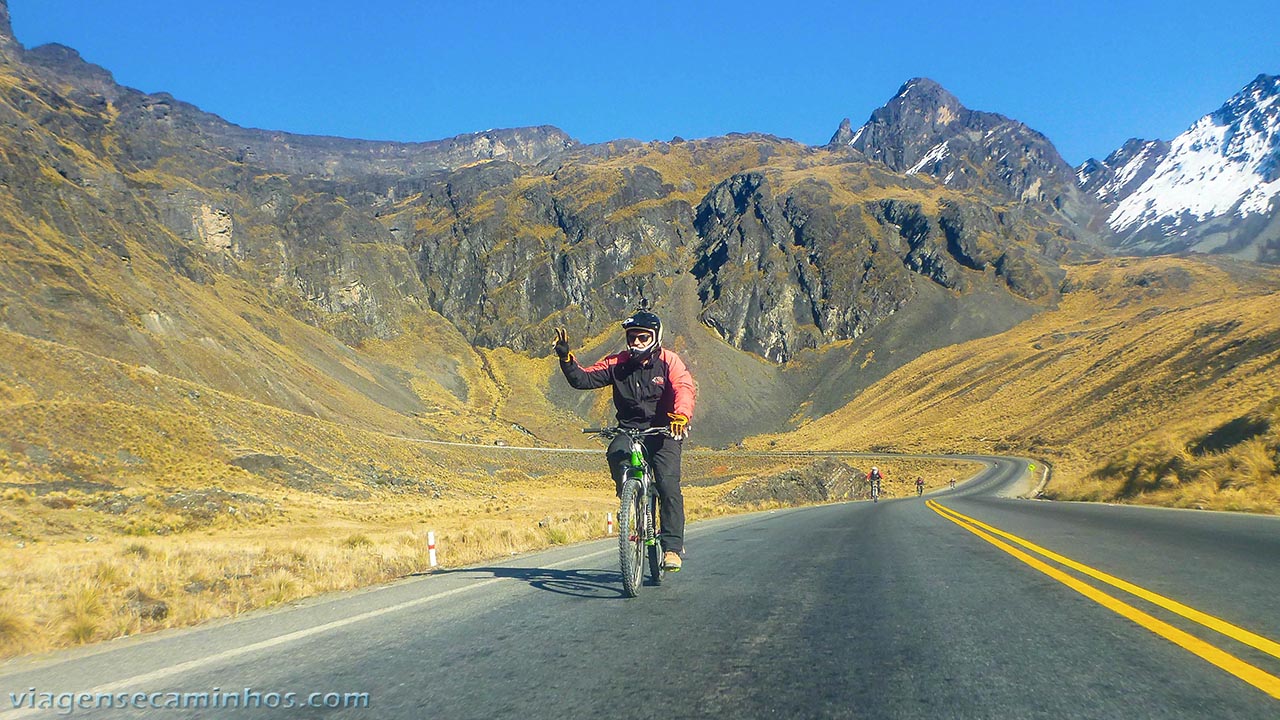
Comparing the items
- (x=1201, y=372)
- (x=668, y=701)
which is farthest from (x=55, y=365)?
Answer: (x=1201, y=372)

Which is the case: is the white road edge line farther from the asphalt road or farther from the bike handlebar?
the bike handlebar

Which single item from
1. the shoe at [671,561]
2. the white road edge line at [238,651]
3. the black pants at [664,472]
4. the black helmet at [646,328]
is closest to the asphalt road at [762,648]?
the white road edge line at [238,651]

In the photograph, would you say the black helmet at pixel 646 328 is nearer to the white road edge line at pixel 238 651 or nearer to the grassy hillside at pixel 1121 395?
the white road edge line at pixel 238 651

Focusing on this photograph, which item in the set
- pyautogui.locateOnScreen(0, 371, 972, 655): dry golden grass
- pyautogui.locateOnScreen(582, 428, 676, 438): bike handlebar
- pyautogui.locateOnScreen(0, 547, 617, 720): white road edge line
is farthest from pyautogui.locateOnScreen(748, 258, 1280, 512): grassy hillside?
pyautogui.locateOnScreen(0, 547, 617, 720): white road edge line

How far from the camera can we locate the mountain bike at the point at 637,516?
6.07 meters

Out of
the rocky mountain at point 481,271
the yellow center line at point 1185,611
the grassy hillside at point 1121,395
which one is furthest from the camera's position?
the rocky mountain at point 481,271

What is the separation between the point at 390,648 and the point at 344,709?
125 centimetres

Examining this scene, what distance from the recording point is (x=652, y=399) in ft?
21.5

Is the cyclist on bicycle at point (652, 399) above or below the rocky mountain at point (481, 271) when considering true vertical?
below

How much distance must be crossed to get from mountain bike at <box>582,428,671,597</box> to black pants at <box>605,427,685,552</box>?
6 cm

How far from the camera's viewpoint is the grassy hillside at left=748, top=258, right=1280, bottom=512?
19.2m

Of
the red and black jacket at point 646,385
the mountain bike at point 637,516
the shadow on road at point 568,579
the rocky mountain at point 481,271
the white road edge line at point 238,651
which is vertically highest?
the rocky mountain at point 481,271

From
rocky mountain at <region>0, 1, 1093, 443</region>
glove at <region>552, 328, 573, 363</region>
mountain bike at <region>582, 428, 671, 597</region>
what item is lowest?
mountain bike at <region>582, 428, 671, 597</region>

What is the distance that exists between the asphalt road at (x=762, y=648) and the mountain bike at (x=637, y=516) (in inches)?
11.3
